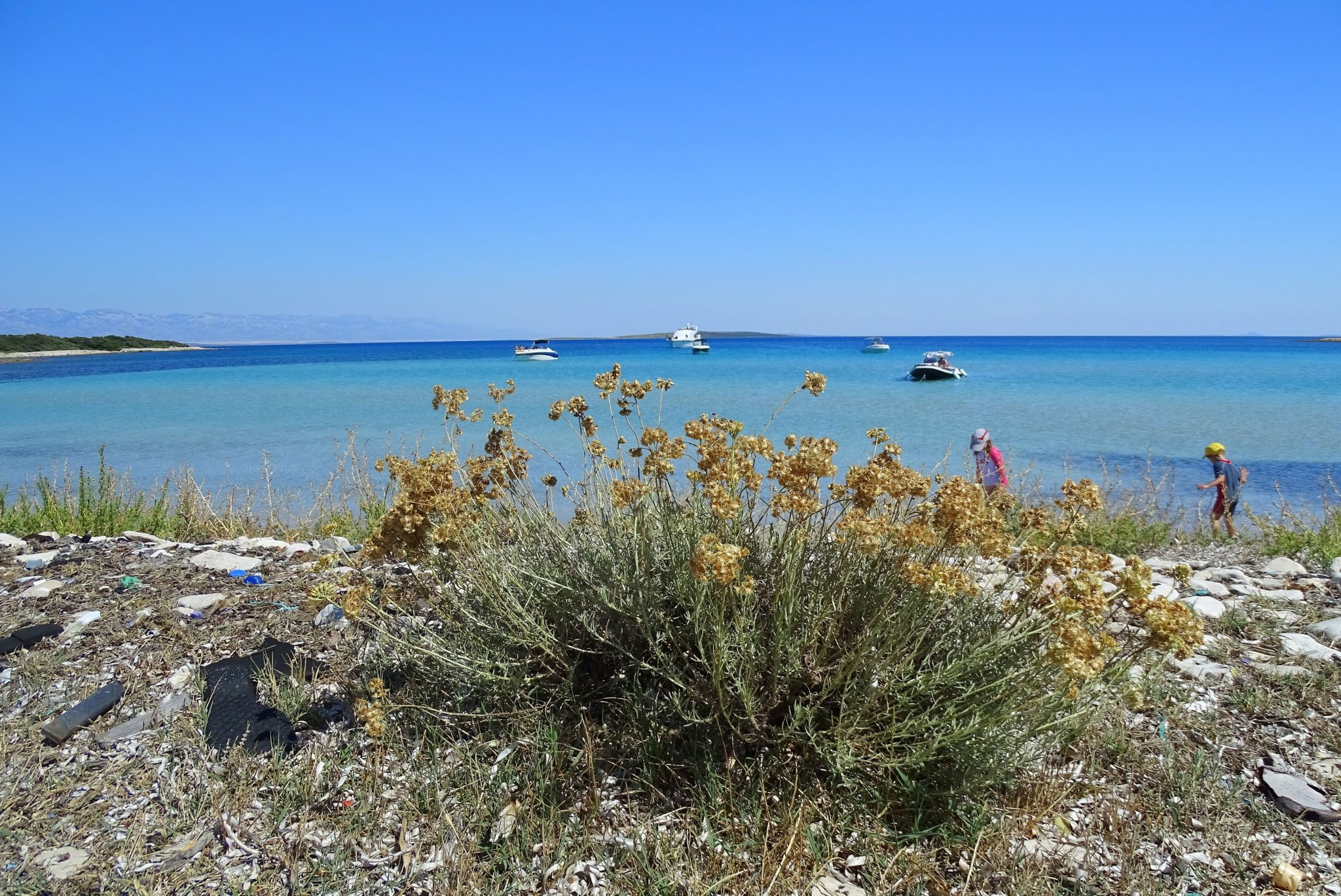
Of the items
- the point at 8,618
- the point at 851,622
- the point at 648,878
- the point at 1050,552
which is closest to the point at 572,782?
the point at 648,878

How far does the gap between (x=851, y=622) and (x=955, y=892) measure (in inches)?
35.0

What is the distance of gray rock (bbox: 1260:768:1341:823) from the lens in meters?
2.59

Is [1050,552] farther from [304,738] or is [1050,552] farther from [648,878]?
[304,738]

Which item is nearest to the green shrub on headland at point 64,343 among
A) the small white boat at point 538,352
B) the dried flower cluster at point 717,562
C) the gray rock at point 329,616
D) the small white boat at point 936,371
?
the small white boat at point 538,352

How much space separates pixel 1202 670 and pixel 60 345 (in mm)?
103741

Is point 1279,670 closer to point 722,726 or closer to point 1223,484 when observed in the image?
point 722,726

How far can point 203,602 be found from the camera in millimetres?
4480

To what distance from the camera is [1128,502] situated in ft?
25.6

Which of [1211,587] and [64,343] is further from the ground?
[64,343]

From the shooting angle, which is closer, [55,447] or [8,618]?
[8,618]

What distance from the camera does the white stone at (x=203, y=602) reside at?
14.5 ft

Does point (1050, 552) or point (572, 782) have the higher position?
point (1050, 552)

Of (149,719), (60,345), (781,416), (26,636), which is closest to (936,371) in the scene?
(781,416)

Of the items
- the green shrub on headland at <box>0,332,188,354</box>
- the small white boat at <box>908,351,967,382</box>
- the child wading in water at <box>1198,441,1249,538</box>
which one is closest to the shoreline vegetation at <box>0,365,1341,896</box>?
the child wading in water at <box>1198,441,1249,538</box>
